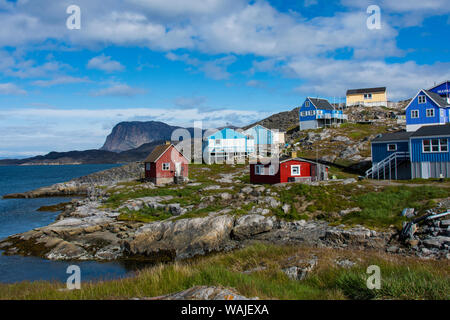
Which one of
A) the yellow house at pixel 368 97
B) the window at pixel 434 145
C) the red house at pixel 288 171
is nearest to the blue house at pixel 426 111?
the window at pixel 434 145

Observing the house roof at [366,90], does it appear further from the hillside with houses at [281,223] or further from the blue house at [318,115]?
the hillside with houses at [281,223]

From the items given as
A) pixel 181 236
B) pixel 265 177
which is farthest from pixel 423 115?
pixel 181 236

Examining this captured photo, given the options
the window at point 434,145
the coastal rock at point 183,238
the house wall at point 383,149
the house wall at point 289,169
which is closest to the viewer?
the coastal rock at point 183,238

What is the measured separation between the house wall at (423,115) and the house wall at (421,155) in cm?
2341

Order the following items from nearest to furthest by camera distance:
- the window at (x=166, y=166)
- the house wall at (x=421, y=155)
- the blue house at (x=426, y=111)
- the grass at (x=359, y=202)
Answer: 1. the grass at (x=359, y=202)
2. the house wall at (x=421, y=155)
3. the window at (x=166, y=166)
4. the blue house at (x=426, y=111)

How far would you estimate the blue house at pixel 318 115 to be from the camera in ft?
270

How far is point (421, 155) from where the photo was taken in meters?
38.3

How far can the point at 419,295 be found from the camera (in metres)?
8.73

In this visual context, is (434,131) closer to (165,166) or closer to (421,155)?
(421,155)

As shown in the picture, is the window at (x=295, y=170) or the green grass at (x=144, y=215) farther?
the window at (x=295, y=170)

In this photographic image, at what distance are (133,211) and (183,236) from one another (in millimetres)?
9488
